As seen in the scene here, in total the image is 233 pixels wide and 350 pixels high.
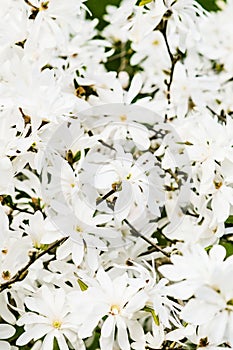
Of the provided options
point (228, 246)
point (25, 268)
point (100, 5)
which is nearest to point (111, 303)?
point (25, 268)

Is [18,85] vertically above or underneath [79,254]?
above

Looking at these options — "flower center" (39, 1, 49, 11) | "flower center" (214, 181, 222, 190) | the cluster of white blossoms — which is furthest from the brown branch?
"flower center" (39, 1, 49, 11)

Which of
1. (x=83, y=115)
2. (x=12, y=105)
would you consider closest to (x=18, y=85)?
(x=12, y=105)

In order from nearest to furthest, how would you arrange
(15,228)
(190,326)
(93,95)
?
(190,326)
(15,228)
(93,95)

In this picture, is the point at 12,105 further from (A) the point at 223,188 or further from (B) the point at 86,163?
(A) the point at 223,188

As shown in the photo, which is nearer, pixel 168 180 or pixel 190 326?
pixel 190 326

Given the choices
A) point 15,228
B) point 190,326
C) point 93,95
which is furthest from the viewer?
point 93,95

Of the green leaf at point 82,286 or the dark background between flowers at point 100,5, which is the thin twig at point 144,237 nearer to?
the green leaf at point 82,286

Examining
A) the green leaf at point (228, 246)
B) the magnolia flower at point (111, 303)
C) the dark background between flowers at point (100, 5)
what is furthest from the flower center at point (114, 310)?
the dark background between flowers at point (100, 5)
